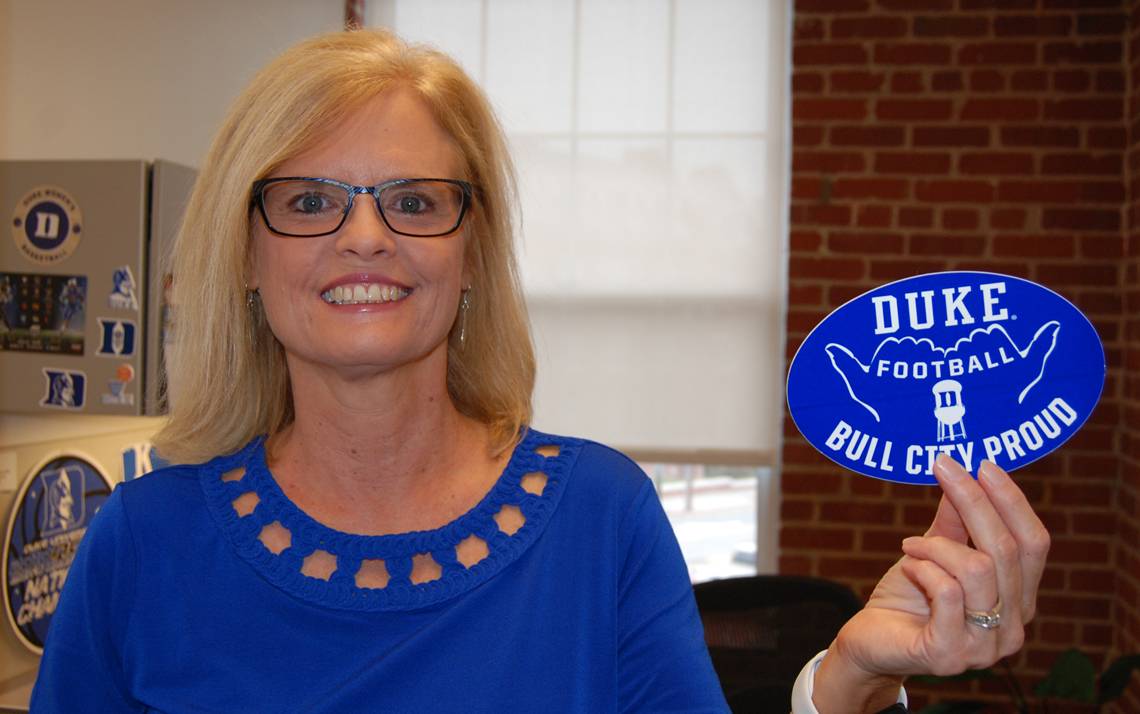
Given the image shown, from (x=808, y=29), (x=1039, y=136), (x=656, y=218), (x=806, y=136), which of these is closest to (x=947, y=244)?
(x=1039, y=136)

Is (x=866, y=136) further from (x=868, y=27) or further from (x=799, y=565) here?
(x=799, y=565)

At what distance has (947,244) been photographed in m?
3.40

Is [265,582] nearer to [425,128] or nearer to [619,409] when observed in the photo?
[425,128]

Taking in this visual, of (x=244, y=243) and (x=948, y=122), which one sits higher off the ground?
(x=948, y=122)

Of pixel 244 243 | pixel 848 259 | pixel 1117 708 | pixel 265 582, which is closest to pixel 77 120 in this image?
pixel 244 243

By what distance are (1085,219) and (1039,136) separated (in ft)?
0.96

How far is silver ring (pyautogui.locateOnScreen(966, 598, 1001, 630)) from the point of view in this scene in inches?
35.2

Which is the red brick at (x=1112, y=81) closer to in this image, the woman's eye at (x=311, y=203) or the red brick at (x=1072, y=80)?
the red brick at (x=1072, y=80)

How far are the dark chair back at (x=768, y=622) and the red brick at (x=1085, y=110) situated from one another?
2.03m

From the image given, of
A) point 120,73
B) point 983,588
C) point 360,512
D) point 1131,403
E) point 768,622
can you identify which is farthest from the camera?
point 1131,403

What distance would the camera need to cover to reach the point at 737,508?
3.69 metres

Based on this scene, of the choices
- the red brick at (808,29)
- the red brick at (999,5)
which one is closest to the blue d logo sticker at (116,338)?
the red brick at (808,29)

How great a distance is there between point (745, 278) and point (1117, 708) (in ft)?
5.57

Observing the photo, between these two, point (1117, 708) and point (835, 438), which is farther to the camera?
point (1117, 708)
